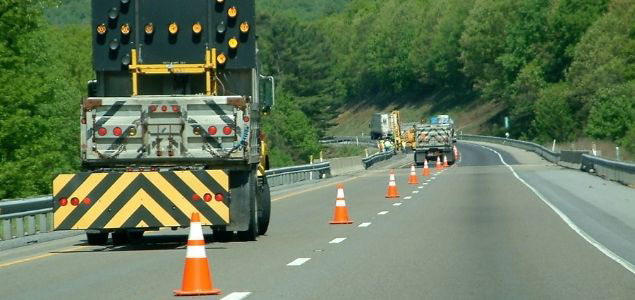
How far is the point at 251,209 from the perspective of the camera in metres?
20.4

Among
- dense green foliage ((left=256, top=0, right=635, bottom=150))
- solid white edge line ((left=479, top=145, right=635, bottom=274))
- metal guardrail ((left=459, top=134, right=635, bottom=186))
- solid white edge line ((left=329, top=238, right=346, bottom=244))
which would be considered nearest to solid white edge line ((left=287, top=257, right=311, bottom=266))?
solid white edge line ((left=329, top=238, right=346, bottom=244))

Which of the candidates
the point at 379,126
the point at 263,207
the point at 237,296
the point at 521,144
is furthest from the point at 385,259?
the point at 379,126

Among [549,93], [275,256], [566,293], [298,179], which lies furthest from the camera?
[549,93]

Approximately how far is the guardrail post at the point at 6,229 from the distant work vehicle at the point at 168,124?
1709 mm

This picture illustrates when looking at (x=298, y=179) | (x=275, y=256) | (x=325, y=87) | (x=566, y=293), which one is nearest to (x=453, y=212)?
(x=275, y=256)

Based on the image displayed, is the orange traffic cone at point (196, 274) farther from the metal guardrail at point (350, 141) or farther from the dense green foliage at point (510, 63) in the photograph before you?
the metal guardrail at point (350, 141)

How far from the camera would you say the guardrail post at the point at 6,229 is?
21.9 m

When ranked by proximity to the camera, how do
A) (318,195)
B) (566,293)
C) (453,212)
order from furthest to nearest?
(318,195) < (453,212) < (566,293)

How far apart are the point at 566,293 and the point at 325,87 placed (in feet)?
479

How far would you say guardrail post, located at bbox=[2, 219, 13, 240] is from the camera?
21.9 meters

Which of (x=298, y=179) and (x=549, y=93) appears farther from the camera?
(x=549, y=93)

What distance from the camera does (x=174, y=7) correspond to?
21.2 m

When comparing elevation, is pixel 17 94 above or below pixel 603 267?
above

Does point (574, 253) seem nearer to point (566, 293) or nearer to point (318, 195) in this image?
point (566, 293)
